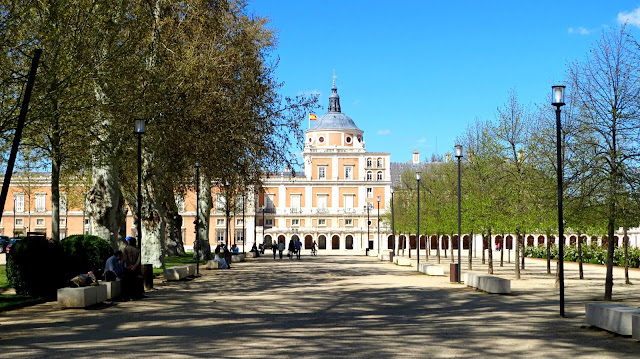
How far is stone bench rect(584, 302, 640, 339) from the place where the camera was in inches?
510

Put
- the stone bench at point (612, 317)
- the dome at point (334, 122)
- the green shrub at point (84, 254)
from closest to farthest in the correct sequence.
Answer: the stone bench at point (612, 317)
the green shrub at point (84, 254)
the dome at point (334, 122)

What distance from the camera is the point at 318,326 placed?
1438cm

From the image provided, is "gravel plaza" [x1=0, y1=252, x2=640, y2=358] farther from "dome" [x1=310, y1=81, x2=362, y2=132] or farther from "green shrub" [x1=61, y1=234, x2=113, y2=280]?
"dome" [x1=310, y1=81, x2=362, y2=132]

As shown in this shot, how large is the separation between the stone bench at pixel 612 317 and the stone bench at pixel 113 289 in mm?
11565

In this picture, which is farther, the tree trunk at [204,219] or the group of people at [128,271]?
the tree trunk at [204,219]

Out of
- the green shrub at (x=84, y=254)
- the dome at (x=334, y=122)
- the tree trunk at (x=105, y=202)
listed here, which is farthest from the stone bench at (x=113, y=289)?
the dome at (x=334, y=122)

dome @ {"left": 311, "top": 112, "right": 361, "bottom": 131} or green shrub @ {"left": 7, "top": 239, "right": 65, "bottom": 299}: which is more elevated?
dome @ {"left": 311, "top": 112, "right": 361, "bottom": 131}

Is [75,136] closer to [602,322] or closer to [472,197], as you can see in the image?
[602,322]

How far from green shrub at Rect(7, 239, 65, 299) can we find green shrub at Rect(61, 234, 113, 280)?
0.47 meters

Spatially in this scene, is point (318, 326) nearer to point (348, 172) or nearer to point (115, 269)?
point (115, 269)

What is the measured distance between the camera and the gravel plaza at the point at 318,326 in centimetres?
1127

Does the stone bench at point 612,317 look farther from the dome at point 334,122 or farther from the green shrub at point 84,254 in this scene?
the dome at point 334,122

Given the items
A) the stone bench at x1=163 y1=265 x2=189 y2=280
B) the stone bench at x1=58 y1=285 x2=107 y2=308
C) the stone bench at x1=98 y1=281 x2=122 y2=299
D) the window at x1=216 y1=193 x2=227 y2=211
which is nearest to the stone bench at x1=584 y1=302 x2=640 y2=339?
the stone bench at x1=58 y1=285 x2=107 y2=308

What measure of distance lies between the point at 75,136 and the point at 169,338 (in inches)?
496
